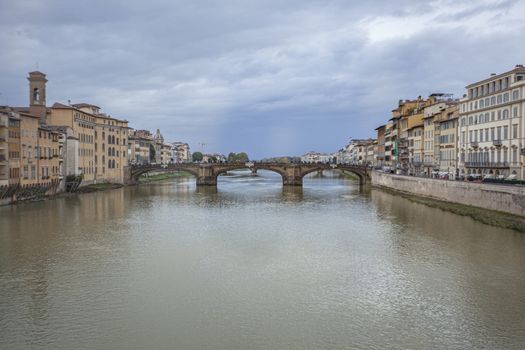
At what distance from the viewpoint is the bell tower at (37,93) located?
5638 cm

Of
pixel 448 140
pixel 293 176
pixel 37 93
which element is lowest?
pixel 293 176

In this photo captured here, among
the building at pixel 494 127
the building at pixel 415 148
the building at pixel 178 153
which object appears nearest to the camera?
the building at pixel 494 127

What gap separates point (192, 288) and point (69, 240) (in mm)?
12634

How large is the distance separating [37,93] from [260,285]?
48036 millimetres

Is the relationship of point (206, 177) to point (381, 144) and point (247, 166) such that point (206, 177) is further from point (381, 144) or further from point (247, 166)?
point (381, 144)

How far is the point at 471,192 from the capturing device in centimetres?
3925

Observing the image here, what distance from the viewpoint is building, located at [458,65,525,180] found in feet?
131

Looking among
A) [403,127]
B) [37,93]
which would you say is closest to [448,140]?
[403,127]

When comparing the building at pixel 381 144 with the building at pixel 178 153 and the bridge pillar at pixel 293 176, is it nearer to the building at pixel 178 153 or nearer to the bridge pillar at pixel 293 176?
the bridge pillar at pixel 293 176

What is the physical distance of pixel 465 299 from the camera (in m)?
17.3

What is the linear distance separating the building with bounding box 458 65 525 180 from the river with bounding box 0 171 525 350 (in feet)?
34.0

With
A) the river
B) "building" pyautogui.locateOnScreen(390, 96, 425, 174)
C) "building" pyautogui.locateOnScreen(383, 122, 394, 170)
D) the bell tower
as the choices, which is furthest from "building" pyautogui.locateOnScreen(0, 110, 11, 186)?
"building" pyautogui.locateOnScreen(383, 122, 394, 170)

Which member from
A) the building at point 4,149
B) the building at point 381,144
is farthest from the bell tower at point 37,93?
the building at point 381,144

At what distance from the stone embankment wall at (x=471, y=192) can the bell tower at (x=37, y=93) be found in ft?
142
